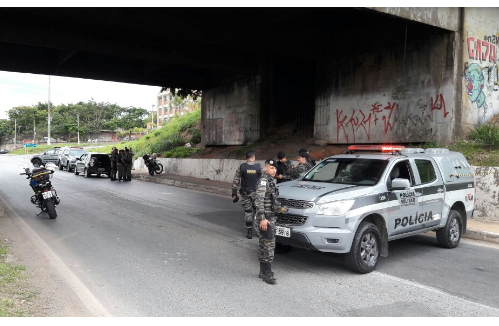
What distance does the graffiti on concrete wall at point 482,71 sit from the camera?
13.5m

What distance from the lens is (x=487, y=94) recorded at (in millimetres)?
14031

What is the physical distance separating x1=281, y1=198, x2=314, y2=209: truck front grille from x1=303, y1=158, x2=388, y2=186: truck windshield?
1142 millimetres

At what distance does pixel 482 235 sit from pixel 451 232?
54.1 inches

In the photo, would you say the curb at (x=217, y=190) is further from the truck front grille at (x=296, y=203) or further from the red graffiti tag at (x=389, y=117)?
the red graffiti tag at (x=389, y=117)

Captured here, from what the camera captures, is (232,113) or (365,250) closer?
(365,250)

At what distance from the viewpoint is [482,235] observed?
8648mm

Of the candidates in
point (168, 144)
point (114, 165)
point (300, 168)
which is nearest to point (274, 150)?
point (114, 165)

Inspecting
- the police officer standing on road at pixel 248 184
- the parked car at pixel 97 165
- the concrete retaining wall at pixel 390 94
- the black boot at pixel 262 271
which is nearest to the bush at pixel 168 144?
the parked car at pixel 97 165

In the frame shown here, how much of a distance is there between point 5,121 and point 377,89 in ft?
353

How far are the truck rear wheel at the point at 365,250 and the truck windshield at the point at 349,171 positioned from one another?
0.79 metres

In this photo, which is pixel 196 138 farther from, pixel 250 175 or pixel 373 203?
pixel 373 203

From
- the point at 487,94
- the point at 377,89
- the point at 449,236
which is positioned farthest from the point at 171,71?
the point at 449,236

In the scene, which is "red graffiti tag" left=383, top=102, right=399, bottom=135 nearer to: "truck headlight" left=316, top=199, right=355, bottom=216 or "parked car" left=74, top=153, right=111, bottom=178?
"truck headlight" left=316, top=199, right=355, bottom=216

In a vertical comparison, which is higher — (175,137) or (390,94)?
(390,94)
